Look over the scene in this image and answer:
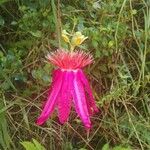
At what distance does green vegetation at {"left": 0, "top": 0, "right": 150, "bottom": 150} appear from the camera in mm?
1490

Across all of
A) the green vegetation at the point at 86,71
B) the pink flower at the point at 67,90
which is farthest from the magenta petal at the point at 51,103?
the green vegetation at the point at 86,71

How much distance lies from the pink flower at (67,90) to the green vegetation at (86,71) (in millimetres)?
488

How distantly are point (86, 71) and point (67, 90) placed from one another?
2.17ft

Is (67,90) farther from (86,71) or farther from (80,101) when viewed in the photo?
(86,71)

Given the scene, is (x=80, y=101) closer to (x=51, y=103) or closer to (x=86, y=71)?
(x=51, y=103)

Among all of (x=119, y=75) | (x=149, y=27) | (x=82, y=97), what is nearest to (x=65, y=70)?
(x=82, y=97)

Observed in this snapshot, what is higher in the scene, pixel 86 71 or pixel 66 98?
pixel 66 98

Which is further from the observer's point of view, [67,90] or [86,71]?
[86,71]

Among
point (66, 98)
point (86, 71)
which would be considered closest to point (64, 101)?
point (66, 98)

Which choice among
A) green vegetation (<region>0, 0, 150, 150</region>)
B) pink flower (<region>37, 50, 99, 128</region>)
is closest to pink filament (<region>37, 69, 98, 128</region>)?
pink flower (<region>37, 50, 99, 128</region>)

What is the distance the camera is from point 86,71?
157 cm

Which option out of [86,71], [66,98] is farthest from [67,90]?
[86,71]

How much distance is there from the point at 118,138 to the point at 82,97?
682 millimetres

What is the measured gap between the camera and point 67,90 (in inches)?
35.8
